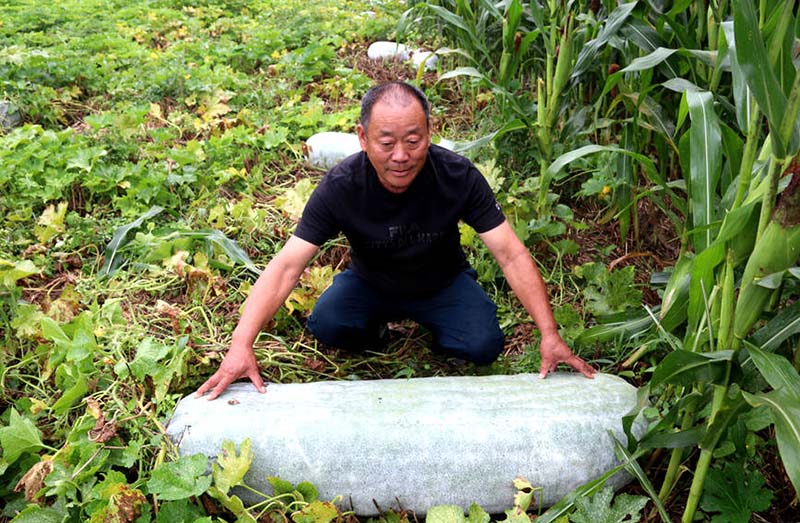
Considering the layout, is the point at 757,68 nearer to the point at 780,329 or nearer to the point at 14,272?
the point at 780,329

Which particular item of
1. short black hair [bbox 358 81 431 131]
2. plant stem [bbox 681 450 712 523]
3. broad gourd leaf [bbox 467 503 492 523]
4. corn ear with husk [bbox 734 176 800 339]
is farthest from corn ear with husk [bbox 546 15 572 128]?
broad gourd leaf [bbox 467 503 492 523]

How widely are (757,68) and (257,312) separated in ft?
5.32

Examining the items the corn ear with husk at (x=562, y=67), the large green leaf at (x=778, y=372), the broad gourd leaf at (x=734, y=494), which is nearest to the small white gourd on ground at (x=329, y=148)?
the corn ear with husk at (x=562, y=67)

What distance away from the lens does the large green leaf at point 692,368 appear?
1683 mm

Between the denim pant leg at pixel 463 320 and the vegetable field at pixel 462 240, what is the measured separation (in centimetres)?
13

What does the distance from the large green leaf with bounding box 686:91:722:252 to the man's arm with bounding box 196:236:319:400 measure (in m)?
1.25

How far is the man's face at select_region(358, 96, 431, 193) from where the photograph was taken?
2199mm

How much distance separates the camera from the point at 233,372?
7.47ft

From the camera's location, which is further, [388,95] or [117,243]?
[117,243]

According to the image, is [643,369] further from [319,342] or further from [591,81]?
[591,81]

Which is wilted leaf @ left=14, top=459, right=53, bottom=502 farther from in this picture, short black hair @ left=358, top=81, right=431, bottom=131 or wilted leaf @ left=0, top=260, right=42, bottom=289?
short black hair @ left=358, top=81, right=431, bottom=131

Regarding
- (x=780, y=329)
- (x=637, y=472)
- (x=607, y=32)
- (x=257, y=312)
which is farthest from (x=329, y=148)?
(x=780, y=329)

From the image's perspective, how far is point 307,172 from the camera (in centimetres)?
412

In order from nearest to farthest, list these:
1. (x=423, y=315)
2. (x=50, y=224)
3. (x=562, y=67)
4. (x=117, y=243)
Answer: (x=423, y=315) → (x=562, y=67) → (x=117, y=243) → (x=50, y=224)
